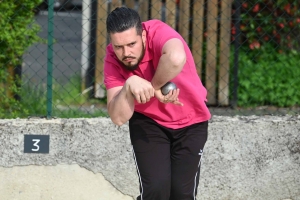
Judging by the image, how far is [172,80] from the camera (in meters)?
3.77

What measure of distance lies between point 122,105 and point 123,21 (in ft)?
1.48

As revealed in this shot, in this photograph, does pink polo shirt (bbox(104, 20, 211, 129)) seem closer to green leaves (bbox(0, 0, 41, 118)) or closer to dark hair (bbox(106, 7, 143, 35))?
dark hair (bbox(106, 7, 143, 35))

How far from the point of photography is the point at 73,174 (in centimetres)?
506

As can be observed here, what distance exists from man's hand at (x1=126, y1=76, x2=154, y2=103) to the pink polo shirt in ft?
0.97

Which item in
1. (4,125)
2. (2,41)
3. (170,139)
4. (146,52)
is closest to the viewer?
(146,52)

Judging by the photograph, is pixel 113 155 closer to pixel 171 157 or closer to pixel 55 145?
pixel 55 145

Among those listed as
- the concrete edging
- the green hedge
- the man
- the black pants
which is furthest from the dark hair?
the green hedge

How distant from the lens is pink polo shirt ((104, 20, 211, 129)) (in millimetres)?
3688

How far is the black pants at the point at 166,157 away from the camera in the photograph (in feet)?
12.4

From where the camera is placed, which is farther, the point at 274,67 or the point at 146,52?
the point at 274,67

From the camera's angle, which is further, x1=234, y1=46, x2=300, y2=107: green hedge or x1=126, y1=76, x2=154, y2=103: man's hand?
x1=234, y1=46, x2=300, y2=107: green hedge

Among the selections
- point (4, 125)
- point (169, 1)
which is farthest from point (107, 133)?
point (169, 1)

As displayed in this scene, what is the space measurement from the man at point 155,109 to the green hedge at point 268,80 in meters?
3.00

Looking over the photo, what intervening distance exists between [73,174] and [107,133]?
42cm
